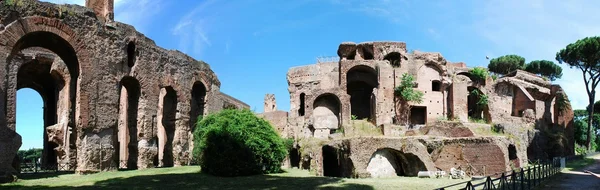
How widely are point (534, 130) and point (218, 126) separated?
26.5m

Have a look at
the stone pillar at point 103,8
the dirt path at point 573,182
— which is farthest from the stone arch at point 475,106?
the stone pillar at point 103,8

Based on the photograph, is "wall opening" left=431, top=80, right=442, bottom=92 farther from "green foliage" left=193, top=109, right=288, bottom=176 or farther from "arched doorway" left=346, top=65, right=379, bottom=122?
"green foliage" left=193, top=109, right=288, bottom=176

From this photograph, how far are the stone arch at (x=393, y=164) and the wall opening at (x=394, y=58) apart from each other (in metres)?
16.1

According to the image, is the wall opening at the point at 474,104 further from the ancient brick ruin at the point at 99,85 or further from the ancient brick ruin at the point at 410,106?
the ancient brick ruin at the point at 99,85

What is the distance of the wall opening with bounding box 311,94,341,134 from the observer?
3578 centimetres

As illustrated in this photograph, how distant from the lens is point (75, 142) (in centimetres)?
1983

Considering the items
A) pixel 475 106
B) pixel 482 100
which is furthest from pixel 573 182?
pixel 475 106

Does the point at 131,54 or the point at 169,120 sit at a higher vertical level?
the point at 131,54

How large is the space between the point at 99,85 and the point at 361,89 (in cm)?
2382

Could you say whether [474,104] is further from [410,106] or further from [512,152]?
[512,152]

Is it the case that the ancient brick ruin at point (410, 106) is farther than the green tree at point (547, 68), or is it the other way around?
the green tree at point (547, 68)

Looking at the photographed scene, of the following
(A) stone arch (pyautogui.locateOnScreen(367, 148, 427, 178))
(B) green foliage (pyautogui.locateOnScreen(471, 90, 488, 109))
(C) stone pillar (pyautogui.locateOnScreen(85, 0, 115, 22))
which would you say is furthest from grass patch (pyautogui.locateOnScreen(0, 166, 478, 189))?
(B) green foliage (pyautogui.locateOnScreen(471, 90, 488, 109))

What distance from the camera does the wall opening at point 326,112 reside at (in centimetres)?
3578

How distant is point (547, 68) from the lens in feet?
192
